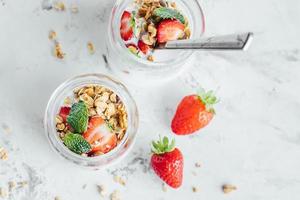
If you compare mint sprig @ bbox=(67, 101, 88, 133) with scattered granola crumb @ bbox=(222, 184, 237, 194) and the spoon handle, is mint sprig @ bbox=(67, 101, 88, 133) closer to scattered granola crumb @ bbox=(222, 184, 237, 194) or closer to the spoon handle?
the spoon handle

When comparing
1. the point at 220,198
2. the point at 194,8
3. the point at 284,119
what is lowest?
the point at 220,198

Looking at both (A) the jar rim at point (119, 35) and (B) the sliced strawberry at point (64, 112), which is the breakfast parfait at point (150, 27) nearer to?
(A) the jar rim at point (119, 35)

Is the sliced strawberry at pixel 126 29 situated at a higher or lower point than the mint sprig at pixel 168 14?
lower

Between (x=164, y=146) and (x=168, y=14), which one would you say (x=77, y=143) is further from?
(x=168, y=14)

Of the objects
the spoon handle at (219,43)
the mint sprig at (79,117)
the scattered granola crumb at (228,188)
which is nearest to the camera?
the spoon handle at (219,43)

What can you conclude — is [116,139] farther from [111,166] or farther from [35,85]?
[35,85]

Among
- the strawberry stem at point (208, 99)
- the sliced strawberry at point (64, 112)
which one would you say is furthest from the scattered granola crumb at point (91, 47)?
the strawberry stem at point (208, 99)

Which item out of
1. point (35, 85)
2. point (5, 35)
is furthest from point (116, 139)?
point (5, 35)
